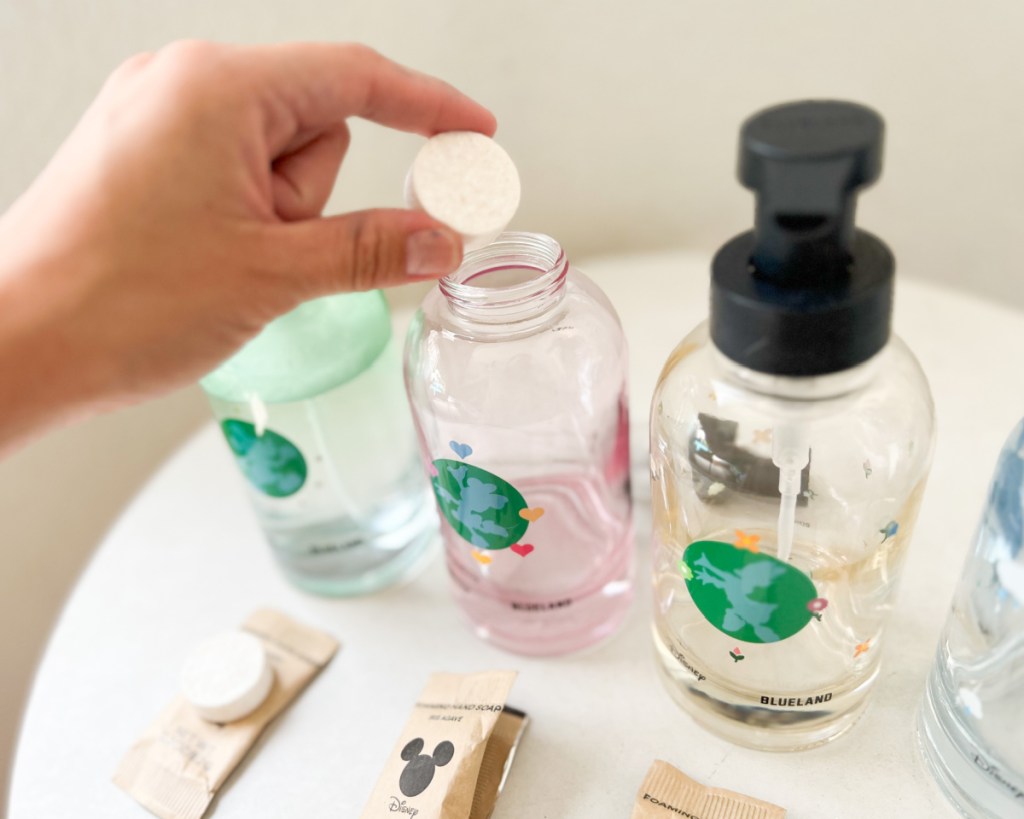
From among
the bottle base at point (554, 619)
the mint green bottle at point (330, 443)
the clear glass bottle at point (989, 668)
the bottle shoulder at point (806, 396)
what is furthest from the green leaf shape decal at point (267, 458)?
the clear glass bottle at point (989, 668)

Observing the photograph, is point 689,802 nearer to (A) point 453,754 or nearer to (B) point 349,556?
(A) point 453,754

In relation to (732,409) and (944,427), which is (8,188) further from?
(944,427)

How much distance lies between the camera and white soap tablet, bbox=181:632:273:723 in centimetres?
46

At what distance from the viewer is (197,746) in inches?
18.1

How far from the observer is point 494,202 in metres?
0.35

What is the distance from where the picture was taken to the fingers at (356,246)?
338 millimetres

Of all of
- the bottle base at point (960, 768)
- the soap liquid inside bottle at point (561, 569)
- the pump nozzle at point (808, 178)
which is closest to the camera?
the pump nozzle at point (808, 178)

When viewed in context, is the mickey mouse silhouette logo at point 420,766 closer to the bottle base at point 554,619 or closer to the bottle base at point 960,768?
the bottle base at point 554,619

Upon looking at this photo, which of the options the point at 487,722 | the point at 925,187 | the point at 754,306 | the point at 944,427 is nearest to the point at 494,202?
the point at 754,306

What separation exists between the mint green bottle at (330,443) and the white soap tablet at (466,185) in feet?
0.45

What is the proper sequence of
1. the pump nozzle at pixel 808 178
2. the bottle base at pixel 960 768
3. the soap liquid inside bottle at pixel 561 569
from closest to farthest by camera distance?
the pump nozzle at pixel 808 178
the bottle base at pixel 960 768
the soap liquid inside bottle at pixel 561 569

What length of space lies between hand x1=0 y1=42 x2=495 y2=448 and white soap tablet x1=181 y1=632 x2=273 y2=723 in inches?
7.1

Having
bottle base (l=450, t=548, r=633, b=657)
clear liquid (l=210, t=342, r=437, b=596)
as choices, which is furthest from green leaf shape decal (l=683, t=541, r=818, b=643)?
clear liquid (l=210, t=342, r=437, b=596)

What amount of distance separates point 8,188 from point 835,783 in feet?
2.04
